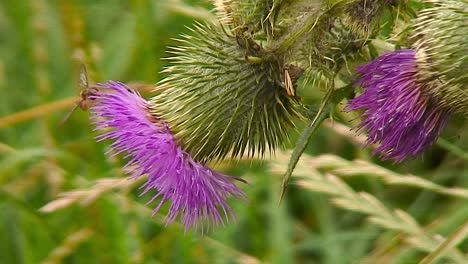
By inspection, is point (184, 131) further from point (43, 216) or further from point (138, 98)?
point (43, 216)

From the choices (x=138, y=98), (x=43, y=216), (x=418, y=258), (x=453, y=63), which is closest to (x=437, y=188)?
(x=418, y=258)

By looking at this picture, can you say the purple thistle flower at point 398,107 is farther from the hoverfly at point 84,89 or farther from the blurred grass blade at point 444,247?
the hoverfly at point 84,89

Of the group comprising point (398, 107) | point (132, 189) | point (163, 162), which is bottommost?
point (132, 189)

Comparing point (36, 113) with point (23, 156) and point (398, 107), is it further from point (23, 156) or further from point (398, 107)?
point (398, 107)

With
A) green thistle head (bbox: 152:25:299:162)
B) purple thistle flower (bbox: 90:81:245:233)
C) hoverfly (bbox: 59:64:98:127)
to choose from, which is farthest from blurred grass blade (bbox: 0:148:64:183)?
green thistle head (bbox: 152:25:299:162)

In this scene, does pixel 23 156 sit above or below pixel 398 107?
below

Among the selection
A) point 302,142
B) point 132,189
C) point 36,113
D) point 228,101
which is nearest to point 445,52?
point 302,142
